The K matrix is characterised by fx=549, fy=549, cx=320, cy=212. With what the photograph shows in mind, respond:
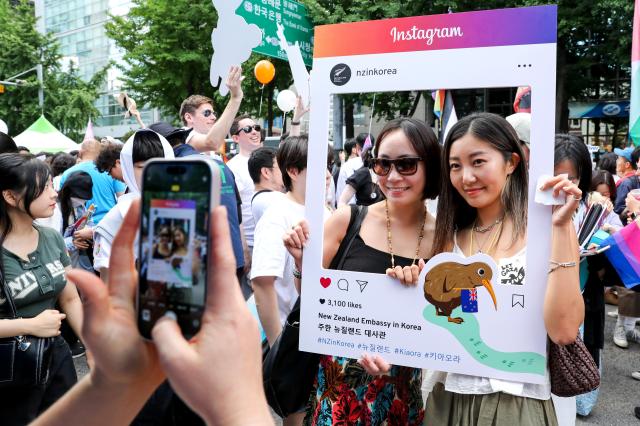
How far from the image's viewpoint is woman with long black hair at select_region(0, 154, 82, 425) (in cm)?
242

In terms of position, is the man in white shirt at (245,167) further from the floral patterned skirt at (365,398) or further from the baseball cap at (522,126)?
the baseball cap at (522,126)

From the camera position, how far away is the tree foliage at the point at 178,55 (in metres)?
19.8

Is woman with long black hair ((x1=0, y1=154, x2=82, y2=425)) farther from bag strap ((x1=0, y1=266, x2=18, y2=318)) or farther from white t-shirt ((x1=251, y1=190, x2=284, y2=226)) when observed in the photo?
white t-shirt ((x1=251, y1=190, x2=284, y2=226))

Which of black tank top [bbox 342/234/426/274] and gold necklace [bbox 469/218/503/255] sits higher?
gold necklace [bbox 469/218/503/255]

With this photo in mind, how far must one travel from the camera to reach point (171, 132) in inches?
150

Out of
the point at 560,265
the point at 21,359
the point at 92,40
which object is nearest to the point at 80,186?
the point at 21,359

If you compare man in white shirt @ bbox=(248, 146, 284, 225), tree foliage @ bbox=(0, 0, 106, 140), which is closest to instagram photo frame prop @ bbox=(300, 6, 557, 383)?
man in white shirt @ bbox=(248, 146, 284, 225)

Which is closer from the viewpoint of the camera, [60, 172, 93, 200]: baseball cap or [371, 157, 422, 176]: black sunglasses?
[371, 157, 422, 176]: black sunglasses

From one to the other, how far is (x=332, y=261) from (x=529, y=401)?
0.80m

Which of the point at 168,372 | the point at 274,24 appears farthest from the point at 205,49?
the point at 168,372

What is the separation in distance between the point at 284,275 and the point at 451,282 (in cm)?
134

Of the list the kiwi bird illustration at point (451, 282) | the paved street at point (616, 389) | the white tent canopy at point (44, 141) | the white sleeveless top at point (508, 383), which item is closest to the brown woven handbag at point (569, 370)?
the white sleeveless top at point (508, 383)

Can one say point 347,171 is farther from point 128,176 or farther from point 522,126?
point 522,126

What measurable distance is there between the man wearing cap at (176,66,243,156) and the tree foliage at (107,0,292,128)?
14.6 metres
